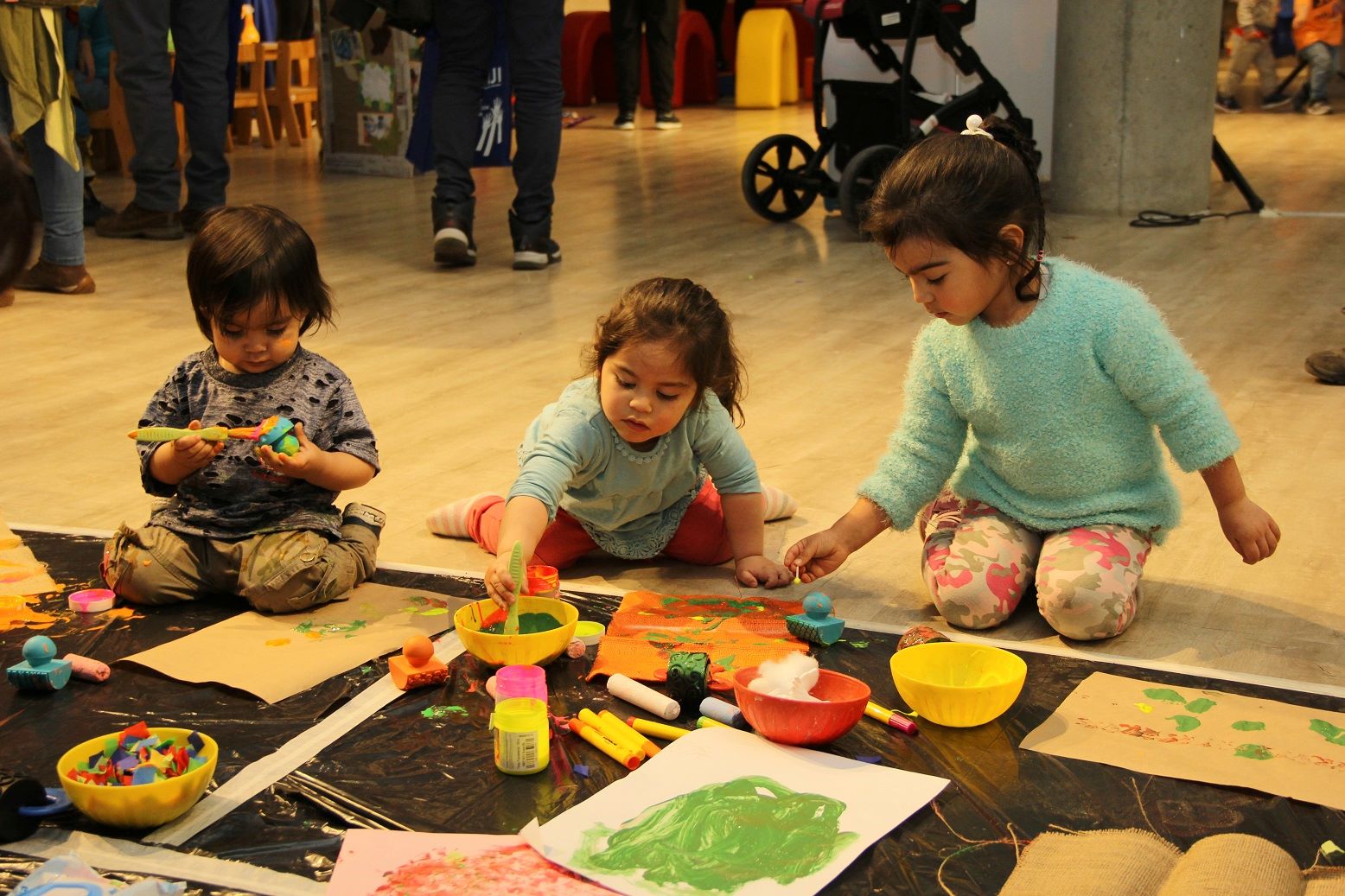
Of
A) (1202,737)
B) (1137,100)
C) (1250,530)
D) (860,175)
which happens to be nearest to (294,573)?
(1202,737)

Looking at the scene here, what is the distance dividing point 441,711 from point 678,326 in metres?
0.59

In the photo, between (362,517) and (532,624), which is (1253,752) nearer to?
(532,624)

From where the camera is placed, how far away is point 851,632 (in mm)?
1960

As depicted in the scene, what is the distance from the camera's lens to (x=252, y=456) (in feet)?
6.78

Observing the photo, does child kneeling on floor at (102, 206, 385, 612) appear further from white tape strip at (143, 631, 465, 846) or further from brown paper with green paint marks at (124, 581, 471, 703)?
white tape strip at (143, 631, 465, 846)

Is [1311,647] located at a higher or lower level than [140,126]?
lower

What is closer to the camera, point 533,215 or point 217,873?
point 217,873

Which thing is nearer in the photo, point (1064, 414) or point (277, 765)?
point (277, 765)

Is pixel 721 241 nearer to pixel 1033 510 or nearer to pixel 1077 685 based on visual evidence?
pixel 1033 510

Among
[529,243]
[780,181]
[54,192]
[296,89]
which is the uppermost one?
[296,89]

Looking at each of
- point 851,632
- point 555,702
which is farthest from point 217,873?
point 851,632

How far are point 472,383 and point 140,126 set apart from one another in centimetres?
219

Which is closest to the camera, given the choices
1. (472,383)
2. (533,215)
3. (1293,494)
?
(1293,494)

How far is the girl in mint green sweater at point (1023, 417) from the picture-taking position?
1.89 meters
